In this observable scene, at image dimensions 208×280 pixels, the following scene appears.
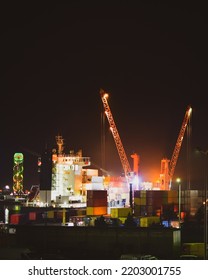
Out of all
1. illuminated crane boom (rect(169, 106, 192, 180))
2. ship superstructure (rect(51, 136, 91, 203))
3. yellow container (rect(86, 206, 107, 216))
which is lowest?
yellow container (rect(86, 206, 107, 216))

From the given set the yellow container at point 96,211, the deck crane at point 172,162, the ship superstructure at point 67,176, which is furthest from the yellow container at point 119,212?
the deck crane at point 172,162

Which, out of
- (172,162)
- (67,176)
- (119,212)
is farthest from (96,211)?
(172,162)

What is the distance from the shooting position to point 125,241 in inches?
818

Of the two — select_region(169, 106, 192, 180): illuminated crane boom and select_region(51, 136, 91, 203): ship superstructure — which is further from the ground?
Answer: select_region(169, 106, 192, 180): illuminated crane boom

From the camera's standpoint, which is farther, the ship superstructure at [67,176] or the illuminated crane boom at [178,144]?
the illuminated crane boom at [178,144]

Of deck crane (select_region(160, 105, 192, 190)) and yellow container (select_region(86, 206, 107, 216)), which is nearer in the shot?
yellow container (select_region(86, 206, 107, 216))

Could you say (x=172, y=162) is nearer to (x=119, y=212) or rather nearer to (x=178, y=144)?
(x=178, y=144)

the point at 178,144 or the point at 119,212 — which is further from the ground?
the point at 178,144

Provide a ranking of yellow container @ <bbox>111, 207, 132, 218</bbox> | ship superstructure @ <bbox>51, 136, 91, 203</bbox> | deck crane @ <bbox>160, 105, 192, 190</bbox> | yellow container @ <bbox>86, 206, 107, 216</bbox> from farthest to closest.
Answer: deck crane @ <bbox>160, 105, 192, 190</bbox> < ship superstructure @ <bbox>51, 136, 91, 203</bbox> < yellow container @ <bbox>86, 206, 107, 216</bbox> < yellow container @ <bbox>111, 207, 132, 218</bbox>

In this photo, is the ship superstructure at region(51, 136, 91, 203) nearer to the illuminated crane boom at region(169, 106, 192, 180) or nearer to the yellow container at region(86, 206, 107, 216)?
the yellow container at region(86, 206, 107, 216)

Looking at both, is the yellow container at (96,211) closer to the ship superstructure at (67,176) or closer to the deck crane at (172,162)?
the ship superstructure at (67,176)

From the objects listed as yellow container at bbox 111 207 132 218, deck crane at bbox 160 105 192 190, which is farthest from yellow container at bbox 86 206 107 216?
deck crane at bbox 160 105 192 190

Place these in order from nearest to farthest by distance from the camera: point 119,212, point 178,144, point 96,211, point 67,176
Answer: point 119,212
point 96,211
point 67,176
point 178,144
